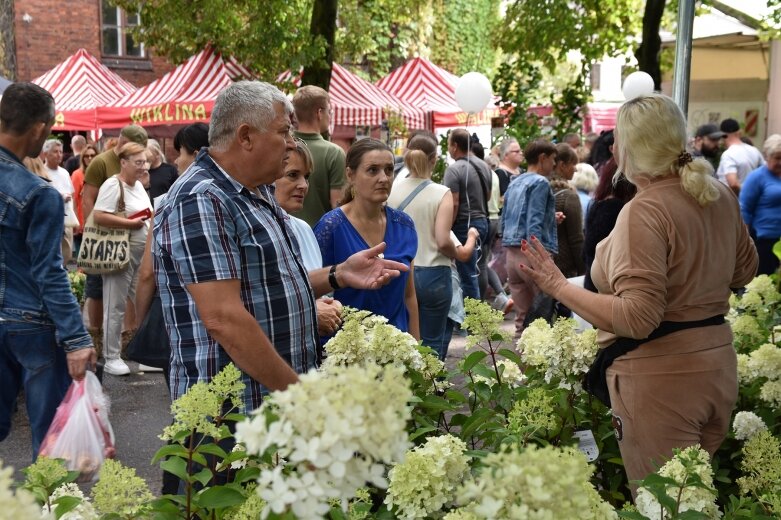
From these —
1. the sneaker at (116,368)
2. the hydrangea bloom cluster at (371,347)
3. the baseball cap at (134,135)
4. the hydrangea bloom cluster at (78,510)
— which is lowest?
the sneaker at (116,368)

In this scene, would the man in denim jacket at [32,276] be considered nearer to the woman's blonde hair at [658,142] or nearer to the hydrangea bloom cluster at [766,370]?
the woman's blonde hair at [658,142]

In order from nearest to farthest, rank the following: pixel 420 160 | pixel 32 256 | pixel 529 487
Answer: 1. pixel 529 487
2. pixel 32 256
3. pixel 420 160

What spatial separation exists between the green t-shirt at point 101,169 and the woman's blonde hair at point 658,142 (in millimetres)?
6483

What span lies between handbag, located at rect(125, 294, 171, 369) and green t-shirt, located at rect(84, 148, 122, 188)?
469cm

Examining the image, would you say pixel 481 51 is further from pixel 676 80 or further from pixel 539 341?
pixel 539 341

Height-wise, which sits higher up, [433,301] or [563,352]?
[563,352]

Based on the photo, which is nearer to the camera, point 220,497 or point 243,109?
point 220,497

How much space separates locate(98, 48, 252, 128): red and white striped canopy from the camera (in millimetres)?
14078

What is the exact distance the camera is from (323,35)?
12.1m

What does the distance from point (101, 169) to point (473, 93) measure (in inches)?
258

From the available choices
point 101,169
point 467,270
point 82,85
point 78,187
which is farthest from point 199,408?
point 82,85

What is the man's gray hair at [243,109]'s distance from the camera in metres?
2.82

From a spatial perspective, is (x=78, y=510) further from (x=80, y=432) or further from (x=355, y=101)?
(x=355, y=101)

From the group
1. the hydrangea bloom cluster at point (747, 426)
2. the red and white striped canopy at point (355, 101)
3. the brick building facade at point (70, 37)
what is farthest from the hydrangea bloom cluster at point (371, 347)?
the brick building facade at point (70, 37)
